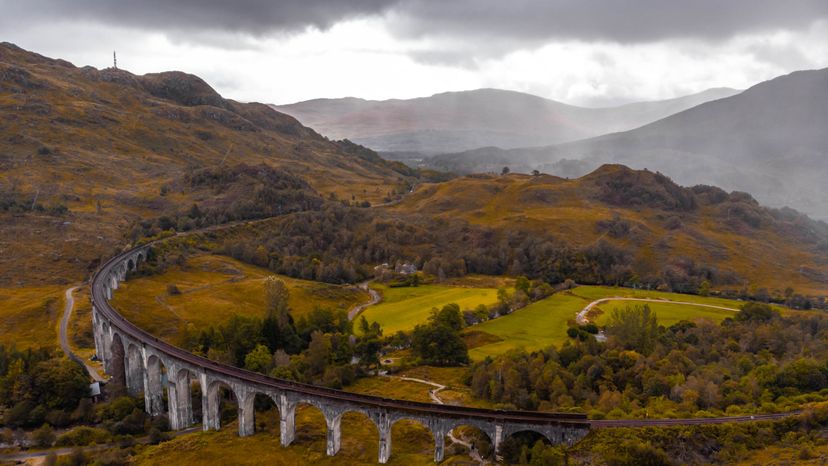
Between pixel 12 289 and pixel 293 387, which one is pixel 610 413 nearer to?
pixel 293 387

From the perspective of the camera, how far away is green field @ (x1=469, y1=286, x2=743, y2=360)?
3578 inches

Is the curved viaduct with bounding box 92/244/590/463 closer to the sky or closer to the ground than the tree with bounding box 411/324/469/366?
closer to the sky

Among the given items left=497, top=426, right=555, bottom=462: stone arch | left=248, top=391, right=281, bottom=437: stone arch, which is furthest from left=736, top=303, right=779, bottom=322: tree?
left=248, top=391, right=281, bottom=437: stone arch

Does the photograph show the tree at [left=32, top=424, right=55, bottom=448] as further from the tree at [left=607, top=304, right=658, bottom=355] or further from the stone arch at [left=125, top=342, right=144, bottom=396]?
the tree at [left=607, top=304, right=658, bottom=355]

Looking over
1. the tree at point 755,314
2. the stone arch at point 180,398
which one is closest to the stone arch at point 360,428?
the stone arch at point 180,398

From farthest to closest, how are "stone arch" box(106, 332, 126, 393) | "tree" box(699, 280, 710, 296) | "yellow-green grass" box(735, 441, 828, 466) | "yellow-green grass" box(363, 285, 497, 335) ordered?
"tree" box(699, 280, 710, 296), "yellow-green grass" box(363, 285, 497, 335), "stone arch" box(106, 332, 126, 393), "yellow-green grass" box(735, 441, 828, 466)

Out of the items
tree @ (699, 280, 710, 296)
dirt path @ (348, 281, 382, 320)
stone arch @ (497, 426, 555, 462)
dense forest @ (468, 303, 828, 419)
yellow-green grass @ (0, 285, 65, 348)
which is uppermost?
yellow-green grass @ (0, 285, 65, 348)

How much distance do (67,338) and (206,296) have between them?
3026 centimetres

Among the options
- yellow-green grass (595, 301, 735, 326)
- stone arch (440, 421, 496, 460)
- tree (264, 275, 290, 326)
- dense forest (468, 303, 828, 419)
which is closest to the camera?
stone arch (440, 421, 496, 460)

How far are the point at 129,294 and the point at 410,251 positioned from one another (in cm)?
9173

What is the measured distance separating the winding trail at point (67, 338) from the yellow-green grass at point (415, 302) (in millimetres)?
47926

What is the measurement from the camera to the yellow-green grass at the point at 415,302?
108188 millimetres

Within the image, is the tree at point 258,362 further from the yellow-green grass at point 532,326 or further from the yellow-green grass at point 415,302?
the yellow-green grass at point 532,326

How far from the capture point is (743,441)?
4922 centimetres
